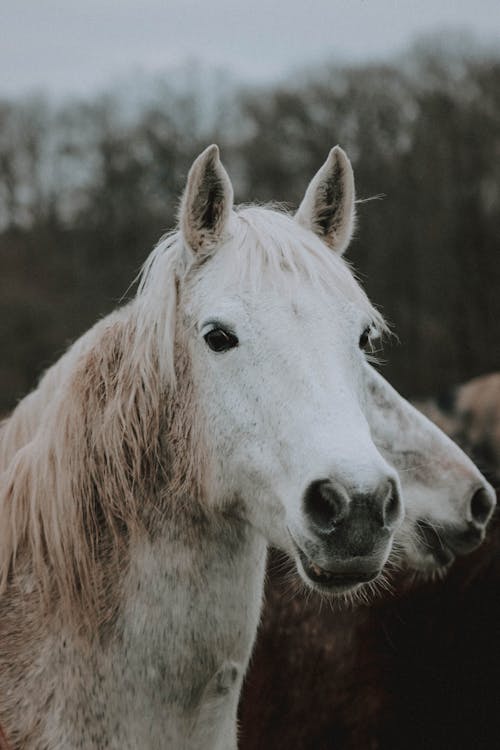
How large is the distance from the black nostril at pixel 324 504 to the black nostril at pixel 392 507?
14cm

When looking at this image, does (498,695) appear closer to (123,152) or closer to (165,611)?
(165,611)

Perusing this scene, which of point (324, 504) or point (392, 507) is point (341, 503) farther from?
point (392, 507)

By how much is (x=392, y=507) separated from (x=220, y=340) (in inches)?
31.4

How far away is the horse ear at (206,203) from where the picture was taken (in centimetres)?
282

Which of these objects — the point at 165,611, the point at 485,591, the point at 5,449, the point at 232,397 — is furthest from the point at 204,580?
the point at 485,591

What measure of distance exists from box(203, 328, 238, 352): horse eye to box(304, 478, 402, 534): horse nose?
23.9 inches

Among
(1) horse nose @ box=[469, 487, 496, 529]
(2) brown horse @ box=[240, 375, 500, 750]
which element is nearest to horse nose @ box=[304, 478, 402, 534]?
(1) horse nose @ box=[469, 487, 496, 529]

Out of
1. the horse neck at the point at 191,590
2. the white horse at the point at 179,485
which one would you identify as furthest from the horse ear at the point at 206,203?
the horse neck at the point at 191,590

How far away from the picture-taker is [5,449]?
329cm

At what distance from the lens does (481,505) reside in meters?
3.22

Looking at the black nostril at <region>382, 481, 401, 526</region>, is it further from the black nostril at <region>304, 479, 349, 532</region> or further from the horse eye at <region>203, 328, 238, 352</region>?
the horse eye at <region>203, 328, 238, 352</region>

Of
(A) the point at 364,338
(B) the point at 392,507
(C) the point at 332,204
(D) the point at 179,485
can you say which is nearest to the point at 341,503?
(B) the point at 392,507

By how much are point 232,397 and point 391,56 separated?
19.3 metres

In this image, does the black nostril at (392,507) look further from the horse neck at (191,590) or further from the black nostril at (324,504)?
the horse neck at (191,590)
